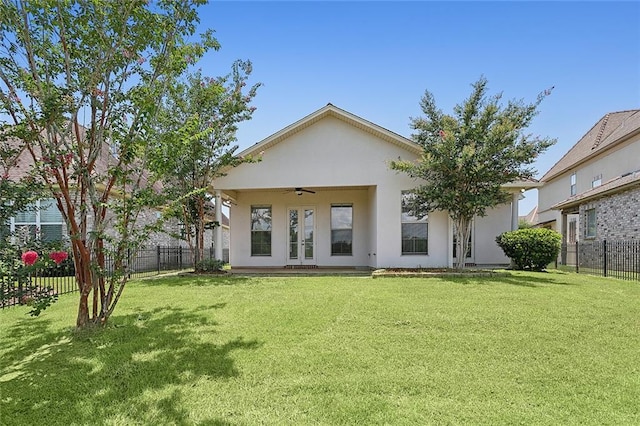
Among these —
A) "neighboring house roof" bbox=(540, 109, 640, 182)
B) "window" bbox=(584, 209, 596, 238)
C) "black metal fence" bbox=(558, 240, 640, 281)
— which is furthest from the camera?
"neighboring house roof" bbox=(540, 109, 640, 182)

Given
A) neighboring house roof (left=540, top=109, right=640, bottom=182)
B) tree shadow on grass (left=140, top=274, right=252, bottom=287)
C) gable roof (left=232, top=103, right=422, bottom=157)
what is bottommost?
tree shadow on grass (left=140, top=274, right=252, bottom=287)

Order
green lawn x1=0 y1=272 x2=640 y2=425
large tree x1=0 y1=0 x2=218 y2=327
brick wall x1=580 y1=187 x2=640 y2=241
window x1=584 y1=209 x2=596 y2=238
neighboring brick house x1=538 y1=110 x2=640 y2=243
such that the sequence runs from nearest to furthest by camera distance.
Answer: green lawn x1=0 y1=272 x2=640 y2=425 < large tree x1=0 y1=0 x2=218 y2=327 < brick wall x1=580 y1=187 x2=640 y2=241 < neighboring brick house x1=538 y1=110 x2=640 y2=243 < window x1=584 y1=209 x2=596 y2=238

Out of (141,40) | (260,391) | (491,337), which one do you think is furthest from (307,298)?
(141,40)

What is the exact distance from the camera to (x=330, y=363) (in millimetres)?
4012

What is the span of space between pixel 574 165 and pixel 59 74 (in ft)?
84.5

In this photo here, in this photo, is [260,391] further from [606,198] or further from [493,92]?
[606,198]

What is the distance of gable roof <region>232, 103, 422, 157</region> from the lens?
12.3 m

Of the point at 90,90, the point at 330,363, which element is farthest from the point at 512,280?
the point at 90,90

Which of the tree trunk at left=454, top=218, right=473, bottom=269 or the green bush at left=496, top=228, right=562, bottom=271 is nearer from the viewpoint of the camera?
the tree trunk at left=454, top=218, right=473, bottom=269

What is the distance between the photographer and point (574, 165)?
71.8ft

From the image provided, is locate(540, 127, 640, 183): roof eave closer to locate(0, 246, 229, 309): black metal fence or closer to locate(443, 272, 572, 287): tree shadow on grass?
locate(443, 272, 572, 287): tree shadow on grass

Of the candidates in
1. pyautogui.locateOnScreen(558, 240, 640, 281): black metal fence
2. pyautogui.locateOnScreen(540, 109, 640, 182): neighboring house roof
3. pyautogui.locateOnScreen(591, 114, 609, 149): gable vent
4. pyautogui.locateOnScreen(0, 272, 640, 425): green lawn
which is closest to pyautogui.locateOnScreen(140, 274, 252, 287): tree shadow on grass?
pyautogui.locateOnScreen(0, 272, 640, 425): green lawn

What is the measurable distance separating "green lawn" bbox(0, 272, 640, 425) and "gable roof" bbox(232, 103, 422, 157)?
22.1 feet

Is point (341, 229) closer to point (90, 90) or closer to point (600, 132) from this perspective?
point (90, 90)
